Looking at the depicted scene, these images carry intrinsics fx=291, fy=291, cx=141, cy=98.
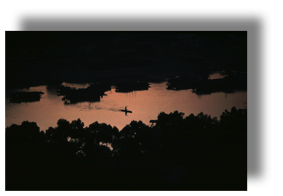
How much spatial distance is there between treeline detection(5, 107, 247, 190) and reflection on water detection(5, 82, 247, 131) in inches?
3.1

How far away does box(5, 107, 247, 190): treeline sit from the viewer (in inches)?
147

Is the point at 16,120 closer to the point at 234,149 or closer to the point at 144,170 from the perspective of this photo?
the point at 144,170

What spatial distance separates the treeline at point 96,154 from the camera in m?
3.72

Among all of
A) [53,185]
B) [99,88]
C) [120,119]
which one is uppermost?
[99,88]

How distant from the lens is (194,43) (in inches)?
161

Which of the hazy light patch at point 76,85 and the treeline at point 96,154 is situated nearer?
the treeline at point 96,154

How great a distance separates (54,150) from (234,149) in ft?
7.81

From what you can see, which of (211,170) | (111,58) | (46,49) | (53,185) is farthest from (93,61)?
(211,170)

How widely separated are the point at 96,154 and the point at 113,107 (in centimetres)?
65

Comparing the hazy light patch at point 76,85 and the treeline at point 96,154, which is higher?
the hazy light patch at point 76,85

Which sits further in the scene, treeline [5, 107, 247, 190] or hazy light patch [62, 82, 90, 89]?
hazy light patch [62, 82, 90, 89]

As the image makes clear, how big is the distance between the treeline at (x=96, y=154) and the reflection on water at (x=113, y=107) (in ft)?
0.26

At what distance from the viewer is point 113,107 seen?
3.89 m

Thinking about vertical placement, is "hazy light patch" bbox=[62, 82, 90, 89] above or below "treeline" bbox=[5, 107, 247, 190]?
above
